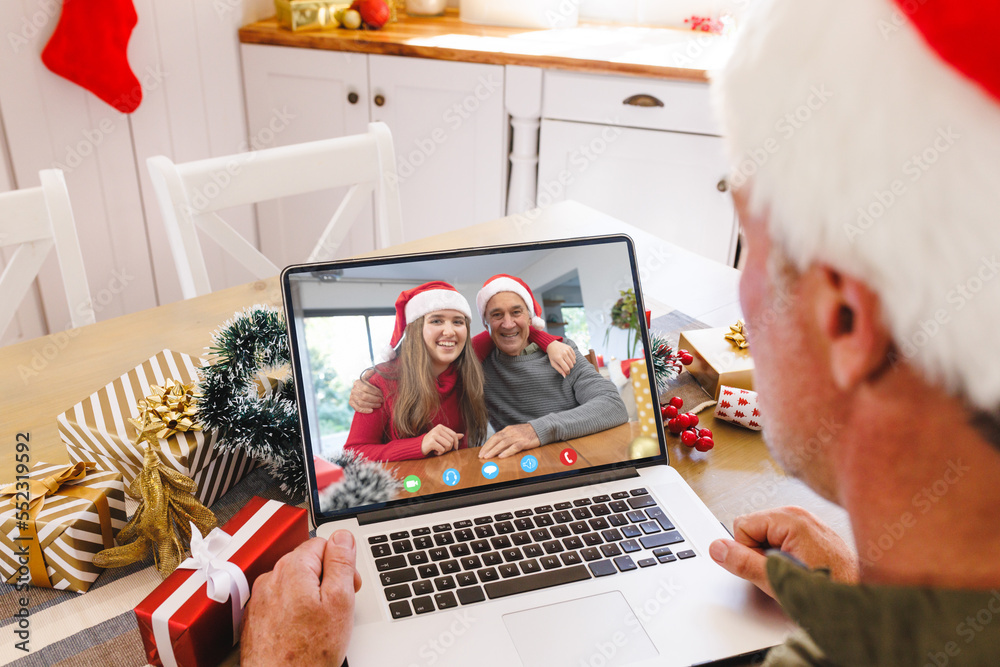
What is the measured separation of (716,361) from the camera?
3.14 feet

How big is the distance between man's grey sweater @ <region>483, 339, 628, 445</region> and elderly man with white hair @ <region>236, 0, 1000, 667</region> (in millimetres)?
477

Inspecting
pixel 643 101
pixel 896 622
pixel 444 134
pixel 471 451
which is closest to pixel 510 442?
pixel 471 451

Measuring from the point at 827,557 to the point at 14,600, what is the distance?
721 millimetres

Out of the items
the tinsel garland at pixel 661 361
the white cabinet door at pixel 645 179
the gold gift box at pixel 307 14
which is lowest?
the white cabinet door at pixel 645 179

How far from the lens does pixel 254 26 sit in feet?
7.88

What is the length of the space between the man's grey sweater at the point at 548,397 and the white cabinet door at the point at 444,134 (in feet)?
5.44

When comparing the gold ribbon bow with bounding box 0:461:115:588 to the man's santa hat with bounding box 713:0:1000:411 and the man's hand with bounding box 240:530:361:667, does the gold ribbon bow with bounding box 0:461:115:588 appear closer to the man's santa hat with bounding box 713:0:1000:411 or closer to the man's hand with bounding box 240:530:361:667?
the man's hand with bounding box 240:530:361:667

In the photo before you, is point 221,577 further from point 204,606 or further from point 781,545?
point 781,545

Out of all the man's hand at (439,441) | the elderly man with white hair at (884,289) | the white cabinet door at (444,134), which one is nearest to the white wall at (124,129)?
the white cabinet door at (444,134)

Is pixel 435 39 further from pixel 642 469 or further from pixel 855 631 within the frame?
pixel 855 631

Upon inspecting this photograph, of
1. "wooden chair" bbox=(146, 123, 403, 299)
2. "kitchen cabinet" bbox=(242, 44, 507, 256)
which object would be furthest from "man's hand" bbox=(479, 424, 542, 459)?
"kitchen cabinet" bbox=(242, 44, 507, 256)

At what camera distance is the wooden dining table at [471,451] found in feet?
2.57

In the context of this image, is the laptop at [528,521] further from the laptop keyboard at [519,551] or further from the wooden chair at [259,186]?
the wooden chair at [259,186]

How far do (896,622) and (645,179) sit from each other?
2.15 meters
